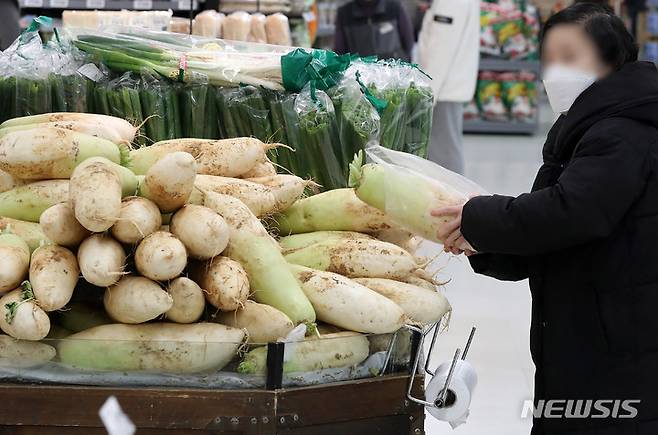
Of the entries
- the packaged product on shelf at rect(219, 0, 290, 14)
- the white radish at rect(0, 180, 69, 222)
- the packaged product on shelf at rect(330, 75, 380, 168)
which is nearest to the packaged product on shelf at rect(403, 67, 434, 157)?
the packaged product on shelf at rect(330, 75, 380, 168)

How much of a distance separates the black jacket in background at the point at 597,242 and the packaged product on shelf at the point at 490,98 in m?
9.30

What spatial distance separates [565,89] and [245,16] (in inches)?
146

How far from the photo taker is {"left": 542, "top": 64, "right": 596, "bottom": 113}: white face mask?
6.30 ft

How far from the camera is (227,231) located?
184 cm

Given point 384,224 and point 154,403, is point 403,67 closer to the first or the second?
point 384,224

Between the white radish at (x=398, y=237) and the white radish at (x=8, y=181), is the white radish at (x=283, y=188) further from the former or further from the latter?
the white radish at (x=8, y=181)

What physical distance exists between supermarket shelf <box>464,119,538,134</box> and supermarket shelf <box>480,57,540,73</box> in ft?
2.01

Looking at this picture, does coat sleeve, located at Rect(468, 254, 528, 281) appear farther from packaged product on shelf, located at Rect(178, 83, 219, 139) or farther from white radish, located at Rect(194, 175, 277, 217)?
packaged product on shelf, located at Rect(178, 83, 219, 139)

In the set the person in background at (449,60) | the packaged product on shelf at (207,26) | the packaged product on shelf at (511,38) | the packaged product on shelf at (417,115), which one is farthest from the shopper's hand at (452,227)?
the packaged product on shelf at (511,38)

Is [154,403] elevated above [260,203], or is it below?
below

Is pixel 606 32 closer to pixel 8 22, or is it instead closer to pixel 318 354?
pixel 318 354

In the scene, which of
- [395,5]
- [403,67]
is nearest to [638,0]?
[395,5]

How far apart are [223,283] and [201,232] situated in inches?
4.1

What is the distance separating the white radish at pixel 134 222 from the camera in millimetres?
1755
